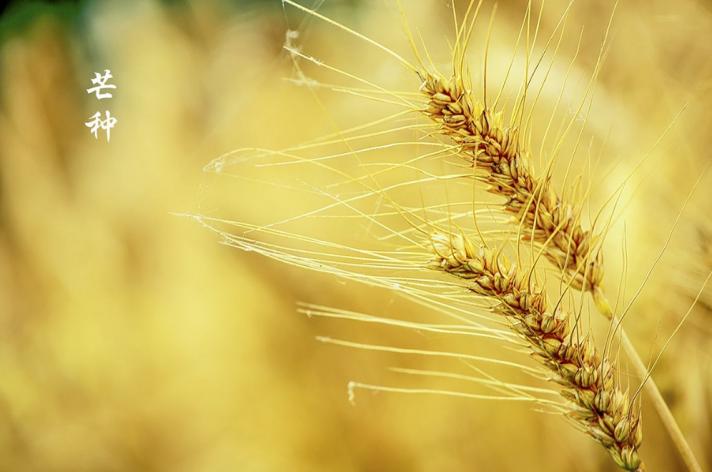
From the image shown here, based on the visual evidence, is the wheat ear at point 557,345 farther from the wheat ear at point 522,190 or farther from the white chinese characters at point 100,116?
the white chinese characters at point 100,116

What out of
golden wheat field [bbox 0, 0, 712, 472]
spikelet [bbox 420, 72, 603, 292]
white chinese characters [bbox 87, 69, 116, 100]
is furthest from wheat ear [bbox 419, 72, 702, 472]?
white chinese characters [bbox 87, 69, 116, 100]

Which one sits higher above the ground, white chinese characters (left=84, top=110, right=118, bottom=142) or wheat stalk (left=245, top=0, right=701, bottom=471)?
wheat stalk (left=245, top=0, right=701, bottom=471)

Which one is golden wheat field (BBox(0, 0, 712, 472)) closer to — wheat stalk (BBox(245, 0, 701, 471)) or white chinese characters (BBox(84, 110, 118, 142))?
white chinese characters (BBox(84, 110, 118, 142))

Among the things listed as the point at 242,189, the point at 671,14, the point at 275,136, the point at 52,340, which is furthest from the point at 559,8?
the point at 52,340

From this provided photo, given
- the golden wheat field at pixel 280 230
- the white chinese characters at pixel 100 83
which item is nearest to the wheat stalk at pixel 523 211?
the golden wheat field at pixel 280 230

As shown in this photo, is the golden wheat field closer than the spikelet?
No

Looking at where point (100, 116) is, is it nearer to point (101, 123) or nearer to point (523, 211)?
point (101, 123)

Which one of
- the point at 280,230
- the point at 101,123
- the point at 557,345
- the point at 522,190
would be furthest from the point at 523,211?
the point at 101,123
